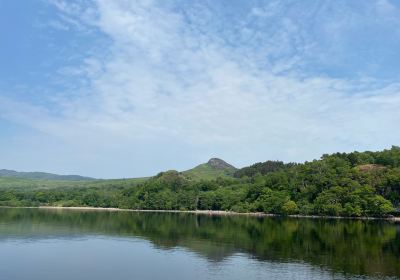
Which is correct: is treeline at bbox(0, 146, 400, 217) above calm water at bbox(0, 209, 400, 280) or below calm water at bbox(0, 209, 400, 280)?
above

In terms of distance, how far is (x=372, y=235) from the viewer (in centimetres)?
7200

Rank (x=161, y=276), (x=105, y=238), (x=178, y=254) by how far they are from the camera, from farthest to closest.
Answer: (x=105, y=238)
(x=178, y=254)
(x=161, y=276)

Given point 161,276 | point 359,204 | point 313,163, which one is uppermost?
point 313,163

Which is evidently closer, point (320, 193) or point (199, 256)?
point (199, 256)

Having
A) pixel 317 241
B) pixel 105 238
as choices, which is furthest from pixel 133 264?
pixel 317 241

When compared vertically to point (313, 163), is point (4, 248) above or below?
below

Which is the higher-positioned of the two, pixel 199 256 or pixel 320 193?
pixel 320 193

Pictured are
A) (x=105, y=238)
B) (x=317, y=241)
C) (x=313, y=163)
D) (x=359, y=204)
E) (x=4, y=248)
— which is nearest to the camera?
(x=4, y=248)

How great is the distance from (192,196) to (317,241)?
11841 cm

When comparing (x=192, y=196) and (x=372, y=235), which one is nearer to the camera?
(x=372, y=235)

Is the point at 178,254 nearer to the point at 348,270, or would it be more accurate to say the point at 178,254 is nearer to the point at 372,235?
the point at 348,270

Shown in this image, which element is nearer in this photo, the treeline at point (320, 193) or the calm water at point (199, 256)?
the calm water at point (199, 256)

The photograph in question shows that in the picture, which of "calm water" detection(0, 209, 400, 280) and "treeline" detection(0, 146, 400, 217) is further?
"treeline" detection(0, 146, 400, 217)

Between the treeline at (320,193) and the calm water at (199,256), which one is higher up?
the treeline at (320,193)
